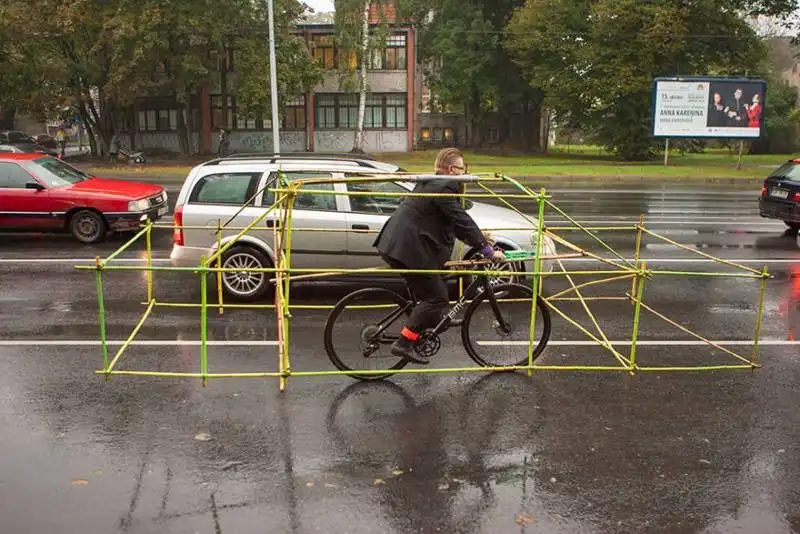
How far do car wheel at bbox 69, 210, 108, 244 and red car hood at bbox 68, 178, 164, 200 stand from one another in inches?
17.5

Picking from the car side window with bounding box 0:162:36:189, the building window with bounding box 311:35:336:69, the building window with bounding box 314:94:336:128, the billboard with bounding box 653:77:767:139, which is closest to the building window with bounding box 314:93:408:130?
the building window with bounding box 314:94:336:128

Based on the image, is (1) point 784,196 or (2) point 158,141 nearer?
(1) point 784,196

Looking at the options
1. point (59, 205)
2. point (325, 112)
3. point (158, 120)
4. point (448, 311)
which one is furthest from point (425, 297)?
point (158, 120)

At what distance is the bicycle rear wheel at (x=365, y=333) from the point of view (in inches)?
240

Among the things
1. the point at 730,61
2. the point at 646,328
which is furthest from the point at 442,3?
the point at 646,328

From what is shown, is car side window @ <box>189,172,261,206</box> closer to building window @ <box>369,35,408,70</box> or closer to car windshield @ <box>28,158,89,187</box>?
car windshield @ <box>28,158,89,187</box>

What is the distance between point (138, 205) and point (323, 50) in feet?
115

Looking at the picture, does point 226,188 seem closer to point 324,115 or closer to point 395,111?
point 395,111

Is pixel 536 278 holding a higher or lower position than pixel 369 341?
higher

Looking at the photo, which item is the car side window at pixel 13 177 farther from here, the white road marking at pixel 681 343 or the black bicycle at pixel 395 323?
the white road marking at pixel 681 343

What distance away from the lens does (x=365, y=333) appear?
618 centimetres

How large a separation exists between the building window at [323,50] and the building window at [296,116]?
292cm

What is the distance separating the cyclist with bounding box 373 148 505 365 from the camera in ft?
18.8

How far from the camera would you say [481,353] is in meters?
6.60
